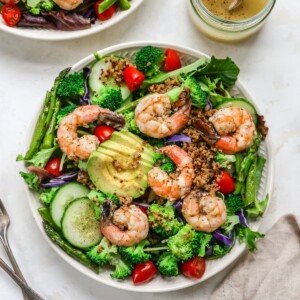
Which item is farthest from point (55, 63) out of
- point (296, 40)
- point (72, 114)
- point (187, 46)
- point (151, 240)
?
point (296, 40)

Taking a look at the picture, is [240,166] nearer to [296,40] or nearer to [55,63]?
[296,40]

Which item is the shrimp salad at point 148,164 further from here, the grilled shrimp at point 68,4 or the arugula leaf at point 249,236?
the grilled shrimp at point 68,4

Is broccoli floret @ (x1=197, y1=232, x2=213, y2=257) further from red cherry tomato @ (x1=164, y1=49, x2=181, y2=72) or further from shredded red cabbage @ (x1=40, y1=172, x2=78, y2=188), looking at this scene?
red cherry tomato @ (x1=164, y1=49, x2=181, y2=72)

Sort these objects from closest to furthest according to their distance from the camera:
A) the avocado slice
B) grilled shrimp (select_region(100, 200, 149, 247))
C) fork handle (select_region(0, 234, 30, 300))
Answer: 1. grilled shrimp (select_region(100, 200, 149, 247))
2. the avocado slice
3. fork handle (select_region(0, 234, 30, 300))

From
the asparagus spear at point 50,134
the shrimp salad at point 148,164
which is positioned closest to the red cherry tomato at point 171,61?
the shrimp salad at point 148,164

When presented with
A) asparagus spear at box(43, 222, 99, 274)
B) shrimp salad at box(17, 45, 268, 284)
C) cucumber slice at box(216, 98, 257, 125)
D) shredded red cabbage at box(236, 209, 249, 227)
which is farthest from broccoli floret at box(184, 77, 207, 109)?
asparagus spear at box(43, 222, 99, 274)

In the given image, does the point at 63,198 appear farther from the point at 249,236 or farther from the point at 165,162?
the point at 249,236
